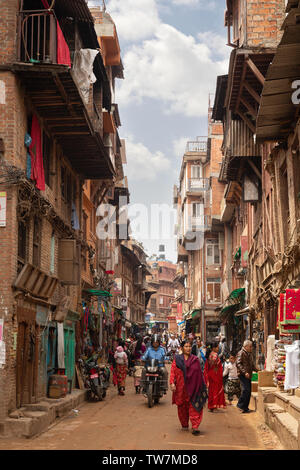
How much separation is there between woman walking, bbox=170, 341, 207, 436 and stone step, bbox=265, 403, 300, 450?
1.33 m

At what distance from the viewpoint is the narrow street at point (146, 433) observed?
10172mm

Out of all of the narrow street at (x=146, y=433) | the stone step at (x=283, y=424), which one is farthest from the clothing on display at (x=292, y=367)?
the narrow street at (x=146, y=433)

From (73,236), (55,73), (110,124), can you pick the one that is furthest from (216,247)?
(55,73)

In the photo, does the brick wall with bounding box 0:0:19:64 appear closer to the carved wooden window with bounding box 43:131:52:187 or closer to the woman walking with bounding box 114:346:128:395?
the carved wooden window with bounding box 43:131:52:187

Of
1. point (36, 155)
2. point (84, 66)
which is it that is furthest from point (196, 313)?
point (36, 155)

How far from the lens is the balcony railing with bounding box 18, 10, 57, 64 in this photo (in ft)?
45.5

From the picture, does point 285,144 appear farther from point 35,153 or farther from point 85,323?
point 85,323

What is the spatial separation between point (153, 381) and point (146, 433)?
562 centimetres

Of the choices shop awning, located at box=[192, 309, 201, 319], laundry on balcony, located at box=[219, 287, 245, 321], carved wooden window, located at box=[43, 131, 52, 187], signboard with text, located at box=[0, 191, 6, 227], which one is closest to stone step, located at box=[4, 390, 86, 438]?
signboard with text, located at box=[0, 191, 6, 227]

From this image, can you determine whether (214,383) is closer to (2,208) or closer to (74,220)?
(2,208)

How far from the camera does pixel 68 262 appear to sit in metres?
18.9

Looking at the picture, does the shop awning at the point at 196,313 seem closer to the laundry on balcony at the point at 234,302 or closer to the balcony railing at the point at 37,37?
the laundry on balcony at the point at 234,302

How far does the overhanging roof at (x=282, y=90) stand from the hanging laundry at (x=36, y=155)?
17.4 ft
